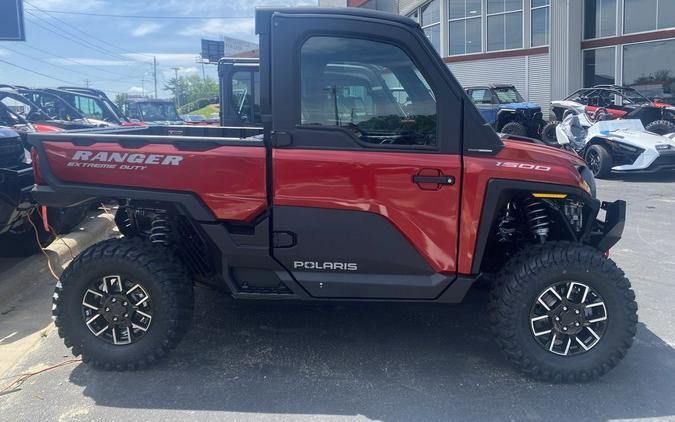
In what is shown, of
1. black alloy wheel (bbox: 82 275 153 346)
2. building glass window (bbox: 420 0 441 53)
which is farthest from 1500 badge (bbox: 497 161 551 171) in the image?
building glass window (bbox: 420 0 441 53)

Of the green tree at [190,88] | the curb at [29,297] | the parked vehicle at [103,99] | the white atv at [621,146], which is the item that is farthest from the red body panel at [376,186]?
the green tree at [190,88]

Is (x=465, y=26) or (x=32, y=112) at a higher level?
(x=465, y=26)

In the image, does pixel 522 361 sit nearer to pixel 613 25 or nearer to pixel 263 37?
pixel 263 37

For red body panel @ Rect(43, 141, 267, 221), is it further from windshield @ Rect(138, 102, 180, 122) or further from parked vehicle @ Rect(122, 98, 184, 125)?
windshield @ Rect(138, 102, 180, 122)

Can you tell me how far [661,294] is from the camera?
541 centimetres

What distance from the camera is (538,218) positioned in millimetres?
4031

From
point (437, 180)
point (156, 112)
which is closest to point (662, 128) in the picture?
point (437, 180)

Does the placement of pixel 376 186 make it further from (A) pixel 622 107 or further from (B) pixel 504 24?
(B) pixel 504 24

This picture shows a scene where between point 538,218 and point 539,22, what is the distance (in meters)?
23.2

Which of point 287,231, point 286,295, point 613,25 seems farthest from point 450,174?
point 613,25

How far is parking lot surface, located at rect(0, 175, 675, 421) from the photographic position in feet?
11.4

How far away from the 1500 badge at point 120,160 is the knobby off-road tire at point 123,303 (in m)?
0.54

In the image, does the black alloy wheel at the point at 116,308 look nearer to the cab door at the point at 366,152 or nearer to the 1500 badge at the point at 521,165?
the cab door at the point at 366,152

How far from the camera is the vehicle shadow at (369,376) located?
3.52 metres
